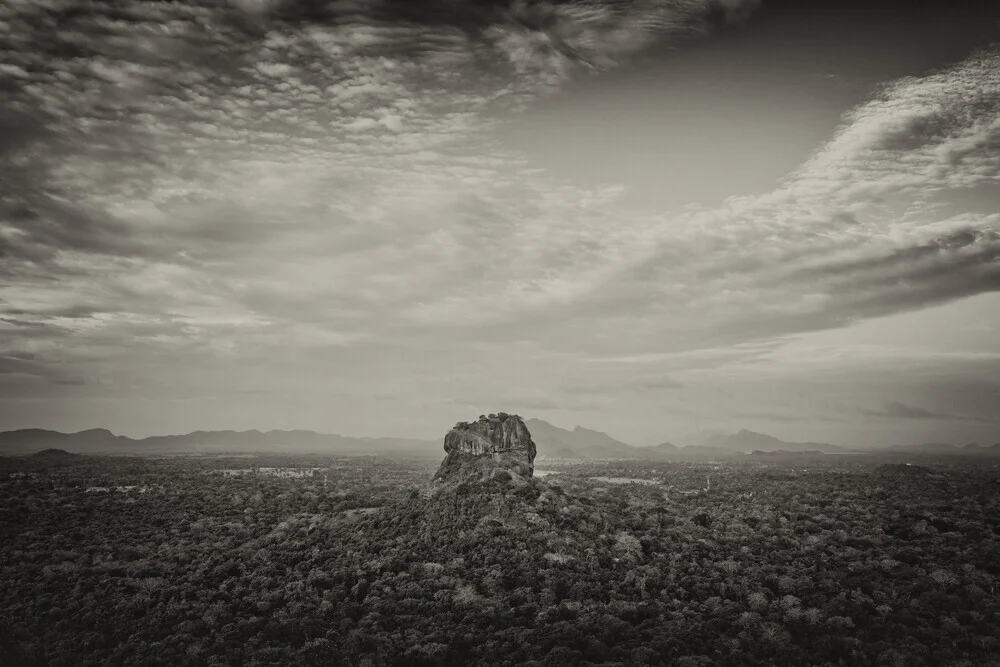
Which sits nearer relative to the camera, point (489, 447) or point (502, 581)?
point (502, 581)

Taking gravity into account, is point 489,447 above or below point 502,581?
above

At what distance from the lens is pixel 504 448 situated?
49.6 m

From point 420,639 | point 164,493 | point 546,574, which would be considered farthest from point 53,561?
point 546,574

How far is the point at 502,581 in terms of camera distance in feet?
105

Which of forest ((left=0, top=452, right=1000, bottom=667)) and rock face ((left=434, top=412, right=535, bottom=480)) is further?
rock face ((left=434, top=412, right=535, bottom=480))

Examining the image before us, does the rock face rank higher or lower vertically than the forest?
higher

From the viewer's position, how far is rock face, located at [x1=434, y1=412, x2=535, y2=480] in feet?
156

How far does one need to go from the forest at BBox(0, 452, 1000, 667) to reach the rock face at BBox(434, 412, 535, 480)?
263cm

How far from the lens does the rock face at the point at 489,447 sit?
156 ft

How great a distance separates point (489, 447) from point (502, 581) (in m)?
18.3

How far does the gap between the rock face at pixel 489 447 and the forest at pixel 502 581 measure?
2.63m

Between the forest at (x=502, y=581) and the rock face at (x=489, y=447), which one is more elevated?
the rock face at (x=489, y=447)

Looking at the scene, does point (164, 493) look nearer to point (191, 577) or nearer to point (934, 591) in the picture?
point (191, 577)

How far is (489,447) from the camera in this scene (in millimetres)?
49625
